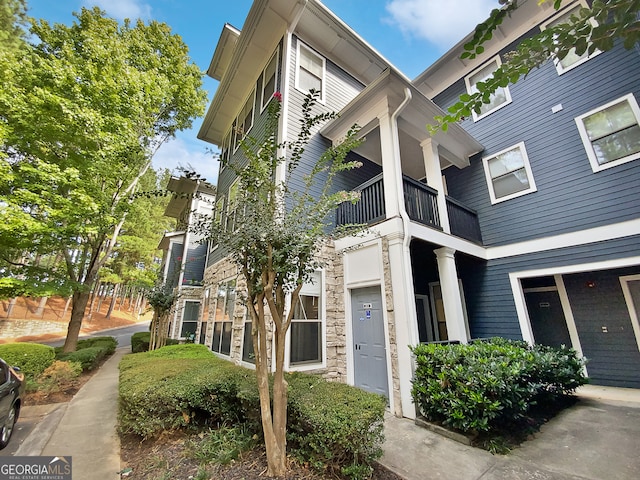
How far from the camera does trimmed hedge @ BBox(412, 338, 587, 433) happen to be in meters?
3.47

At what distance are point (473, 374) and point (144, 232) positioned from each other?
24001 millimetres

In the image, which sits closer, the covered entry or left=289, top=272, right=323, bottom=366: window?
the covered entry

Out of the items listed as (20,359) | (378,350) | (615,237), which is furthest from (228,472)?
(615,237)

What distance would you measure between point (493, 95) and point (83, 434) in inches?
454

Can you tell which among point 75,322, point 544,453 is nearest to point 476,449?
point 544,453

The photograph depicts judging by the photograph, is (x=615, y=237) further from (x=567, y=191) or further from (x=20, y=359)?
(x=20, y=359)

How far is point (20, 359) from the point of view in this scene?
5.75m

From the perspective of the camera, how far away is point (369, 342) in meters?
5.36

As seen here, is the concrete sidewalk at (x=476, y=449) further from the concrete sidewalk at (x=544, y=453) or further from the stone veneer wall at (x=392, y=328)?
the stone veneer wall at (x=392, y=328)

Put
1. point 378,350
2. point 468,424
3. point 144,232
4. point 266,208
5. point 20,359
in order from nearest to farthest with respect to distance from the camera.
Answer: point 266,208
point 468,424
point 378,350
point 20,359
point 144,232

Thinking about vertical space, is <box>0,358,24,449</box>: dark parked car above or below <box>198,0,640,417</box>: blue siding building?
below

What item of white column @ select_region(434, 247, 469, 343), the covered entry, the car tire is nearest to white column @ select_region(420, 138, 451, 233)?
white column @ select_region(434, 247, 469, 343)

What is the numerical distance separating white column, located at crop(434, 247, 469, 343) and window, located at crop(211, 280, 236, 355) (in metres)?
5.09

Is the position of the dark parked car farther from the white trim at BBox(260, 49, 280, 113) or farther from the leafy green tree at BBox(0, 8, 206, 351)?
the white trim at BBox(260, 49, 280, 113)
